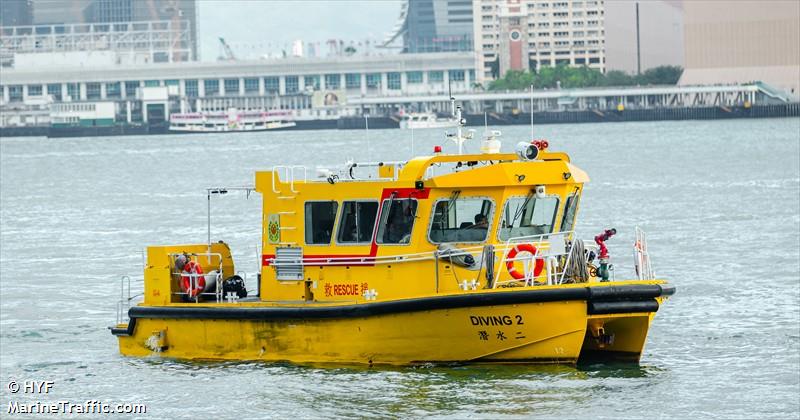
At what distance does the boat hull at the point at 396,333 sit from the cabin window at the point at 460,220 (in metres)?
1.07

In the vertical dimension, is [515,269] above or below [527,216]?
below

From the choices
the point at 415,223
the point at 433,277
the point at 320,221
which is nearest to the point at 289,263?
the point at 320,221

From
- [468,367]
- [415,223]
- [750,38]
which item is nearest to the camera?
[468,367]

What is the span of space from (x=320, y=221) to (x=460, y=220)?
1.80 meters

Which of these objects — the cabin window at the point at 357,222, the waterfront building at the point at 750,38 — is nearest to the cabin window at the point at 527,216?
the cabin window at the point at 357,222

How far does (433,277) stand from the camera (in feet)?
66.4

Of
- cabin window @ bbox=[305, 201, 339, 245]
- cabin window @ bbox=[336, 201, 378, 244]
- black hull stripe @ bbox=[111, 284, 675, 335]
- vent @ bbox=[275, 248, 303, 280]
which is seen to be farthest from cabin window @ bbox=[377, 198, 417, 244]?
vent @ bbox=[275, 248, 303, 280]

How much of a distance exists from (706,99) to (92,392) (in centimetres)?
16999

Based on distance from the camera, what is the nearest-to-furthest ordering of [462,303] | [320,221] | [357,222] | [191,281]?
[462,303] → [357,222] → [320,221] → [191,281]

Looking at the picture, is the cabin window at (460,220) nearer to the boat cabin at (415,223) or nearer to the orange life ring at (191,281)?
the boat cabin at (415,223)

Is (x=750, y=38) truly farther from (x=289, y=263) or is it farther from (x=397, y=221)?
(x=397, y=221)

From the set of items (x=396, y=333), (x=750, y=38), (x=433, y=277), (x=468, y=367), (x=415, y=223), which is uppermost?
(x=750, y=38)

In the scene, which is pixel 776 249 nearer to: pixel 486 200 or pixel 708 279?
pixel 708 279

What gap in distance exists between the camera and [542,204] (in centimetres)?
2045
